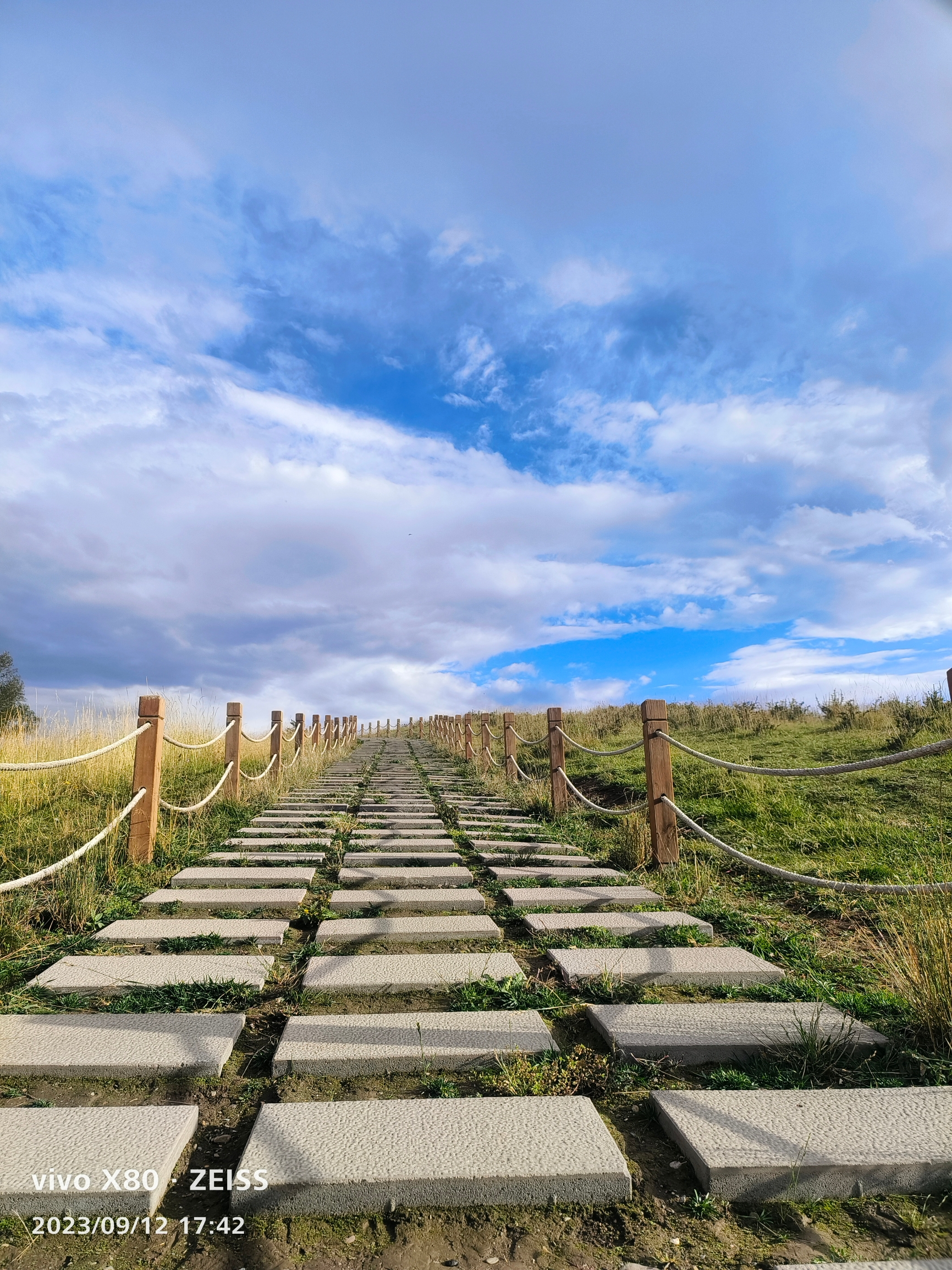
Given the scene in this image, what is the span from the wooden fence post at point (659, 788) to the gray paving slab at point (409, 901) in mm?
1739

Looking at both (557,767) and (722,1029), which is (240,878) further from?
(557,767)

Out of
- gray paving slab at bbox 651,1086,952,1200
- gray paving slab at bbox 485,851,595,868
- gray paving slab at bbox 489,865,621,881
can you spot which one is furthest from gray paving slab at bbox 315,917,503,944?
gray paving slab at bbox 485,851,595,868

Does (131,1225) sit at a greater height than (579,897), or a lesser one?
lesser

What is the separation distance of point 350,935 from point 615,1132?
6.26 feet

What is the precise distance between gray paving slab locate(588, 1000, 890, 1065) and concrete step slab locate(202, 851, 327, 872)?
3150 mm

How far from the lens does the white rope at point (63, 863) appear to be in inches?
135

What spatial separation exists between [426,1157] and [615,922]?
7.48 ft

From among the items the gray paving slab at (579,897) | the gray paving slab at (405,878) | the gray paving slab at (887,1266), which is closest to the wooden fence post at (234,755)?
the gray paving slab at (405,878)

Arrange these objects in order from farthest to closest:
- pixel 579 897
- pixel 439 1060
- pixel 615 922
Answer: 1. pixel 579 897
2. pixel 615 922
3. pixel 439 1060

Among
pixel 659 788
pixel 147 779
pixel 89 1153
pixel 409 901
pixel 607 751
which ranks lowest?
pixel 89 1153

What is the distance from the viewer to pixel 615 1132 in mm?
2018

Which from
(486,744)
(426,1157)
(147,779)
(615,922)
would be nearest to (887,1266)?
(426,1157)

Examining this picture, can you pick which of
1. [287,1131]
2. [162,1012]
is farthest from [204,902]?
[287,1131]

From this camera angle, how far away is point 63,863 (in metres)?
3.76
